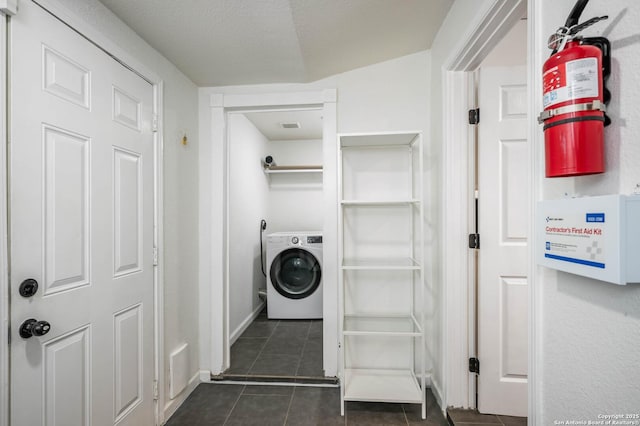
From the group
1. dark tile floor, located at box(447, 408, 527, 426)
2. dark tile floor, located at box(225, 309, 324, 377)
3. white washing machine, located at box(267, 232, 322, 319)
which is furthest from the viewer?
white washing machine, located at box(267, 232, 322, 319)

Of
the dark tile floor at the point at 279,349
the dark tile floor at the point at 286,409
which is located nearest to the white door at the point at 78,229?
the dark tile floor at the point at 286,409

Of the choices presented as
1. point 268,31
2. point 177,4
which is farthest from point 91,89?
point 268,31

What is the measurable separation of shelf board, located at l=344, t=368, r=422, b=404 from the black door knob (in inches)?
61.0

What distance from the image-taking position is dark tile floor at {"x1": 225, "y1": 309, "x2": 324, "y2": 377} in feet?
7.48

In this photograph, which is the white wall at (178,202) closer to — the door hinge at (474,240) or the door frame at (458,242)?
the door frame at (458,242)

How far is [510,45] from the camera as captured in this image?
5.37 feet

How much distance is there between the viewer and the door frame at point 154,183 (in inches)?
37.0

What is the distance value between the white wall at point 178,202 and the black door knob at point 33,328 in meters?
0.76

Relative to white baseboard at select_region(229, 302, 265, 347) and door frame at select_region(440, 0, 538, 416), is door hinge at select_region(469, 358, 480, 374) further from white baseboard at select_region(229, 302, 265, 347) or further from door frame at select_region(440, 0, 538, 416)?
white baseboard at select_region(229, 302, 265, 347)

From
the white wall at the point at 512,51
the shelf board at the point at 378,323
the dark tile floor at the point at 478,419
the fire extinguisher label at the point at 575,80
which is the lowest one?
the dark tile floor at the point at 478,419

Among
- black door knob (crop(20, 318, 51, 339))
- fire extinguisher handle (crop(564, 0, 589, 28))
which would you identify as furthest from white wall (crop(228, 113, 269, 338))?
fire extinguisher handle (crop(564, 0, 589, 28))

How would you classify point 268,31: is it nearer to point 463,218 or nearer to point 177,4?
point 177,4

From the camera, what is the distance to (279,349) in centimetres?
264

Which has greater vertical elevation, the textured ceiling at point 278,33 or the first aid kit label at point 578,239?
the textured ceiling at point 278,33
